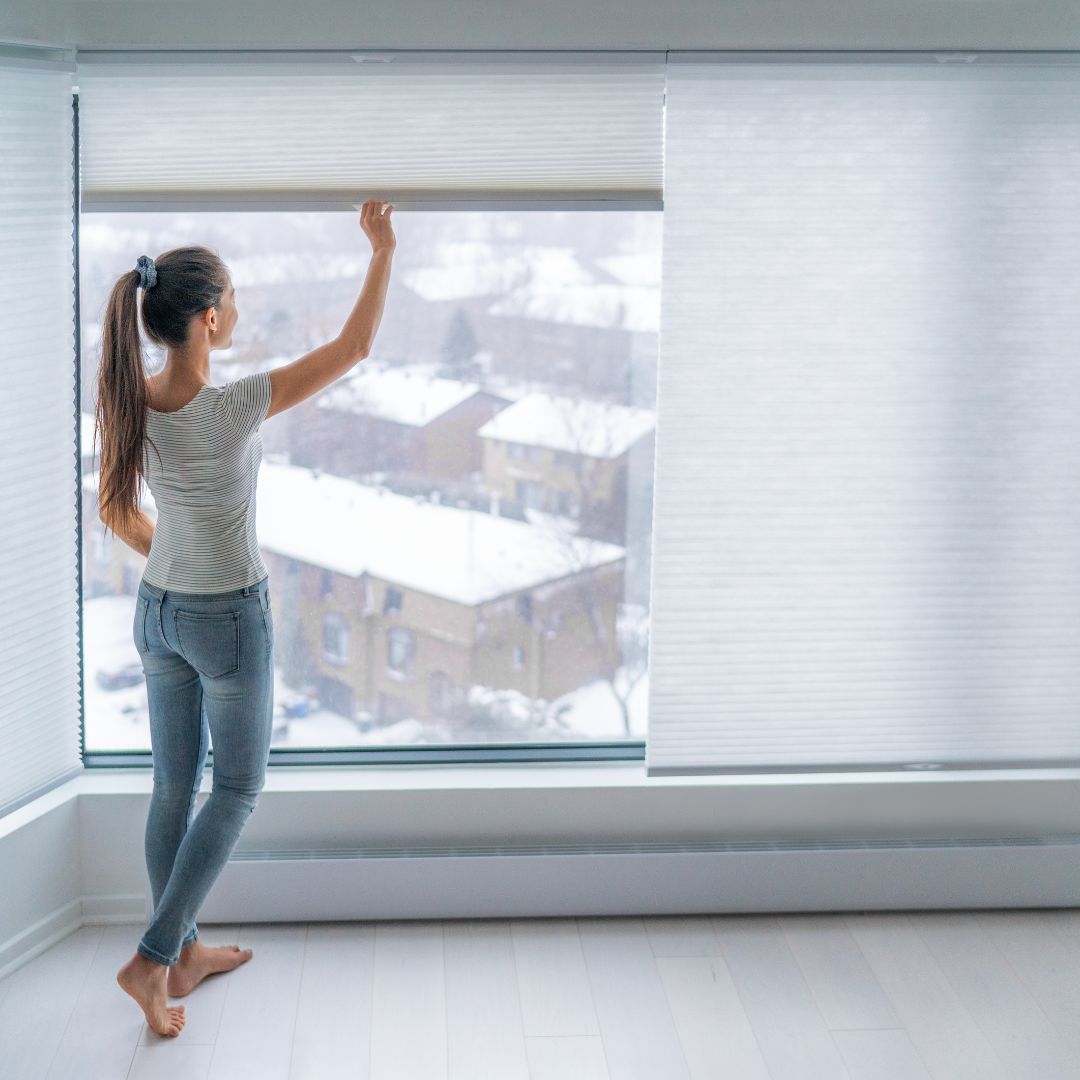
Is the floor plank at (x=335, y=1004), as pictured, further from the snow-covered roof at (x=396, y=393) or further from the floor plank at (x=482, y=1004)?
the snow-covered roof at (x=396, y=393)

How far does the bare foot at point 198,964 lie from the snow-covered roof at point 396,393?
1358 millimetres

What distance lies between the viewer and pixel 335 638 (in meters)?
3.21

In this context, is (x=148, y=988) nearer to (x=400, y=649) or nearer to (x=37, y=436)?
(x=400, y=649)

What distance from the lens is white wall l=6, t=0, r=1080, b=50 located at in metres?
2.68

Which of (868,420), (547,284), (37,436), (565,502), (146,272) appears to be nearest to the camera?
(146,272)

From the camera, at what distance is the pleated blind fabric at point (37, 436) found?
2.72 metres

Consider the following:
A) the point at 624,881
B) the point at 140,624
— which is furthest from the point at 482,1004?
the point at 140,624

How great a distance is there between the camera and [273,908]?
3039 mm

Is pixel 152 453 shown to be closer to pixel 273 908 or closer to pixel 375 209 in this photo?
pixel 375 209

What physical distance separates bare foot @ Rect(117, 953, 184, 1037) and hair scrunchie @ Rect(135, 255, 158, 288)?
1425mm

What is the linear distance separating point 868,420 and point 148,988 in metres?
2.12

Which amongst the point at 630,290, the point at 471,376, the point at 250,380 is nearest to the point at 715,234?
the point at 630,290

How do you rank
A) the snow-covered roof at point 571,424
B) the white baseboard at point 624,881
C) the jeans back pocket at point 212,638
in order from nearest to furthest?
the jeans back pocket at point 212,638 < the white baseboard at point 624,881 < the snow-covered roof at point 571,424

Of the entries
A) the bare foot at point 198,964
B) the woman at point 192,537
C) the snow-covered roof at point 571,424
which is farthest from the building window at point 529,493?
the bare foot at point 198,964
